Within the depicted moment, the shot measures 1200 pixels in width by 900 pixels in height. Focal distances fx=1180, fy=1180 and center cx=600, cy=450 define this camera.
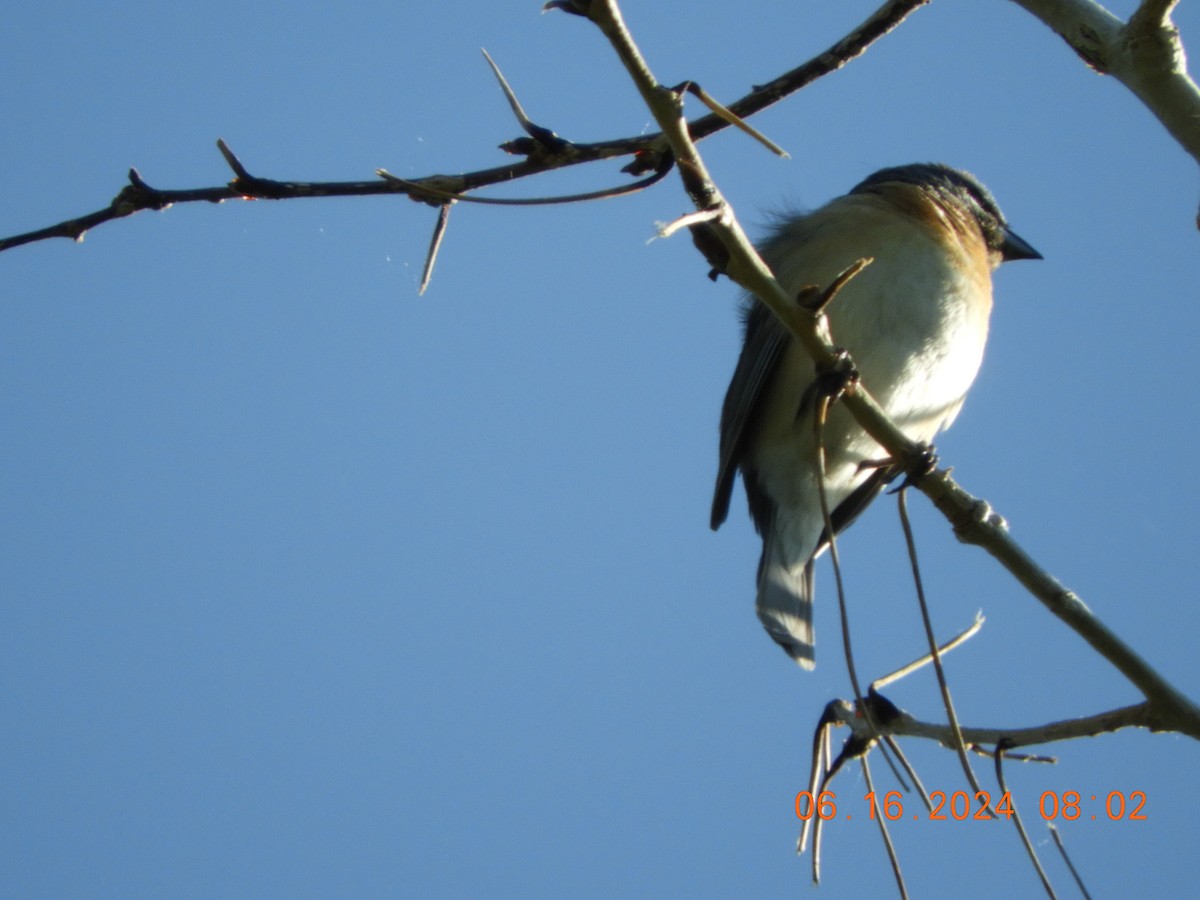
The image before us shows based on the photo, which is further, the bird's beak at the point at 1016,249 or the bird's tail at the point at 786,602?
the bird's beak at the point at 1016,249

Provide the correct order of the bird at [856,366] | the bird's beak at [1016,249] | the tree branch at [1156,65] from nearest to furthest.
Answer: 1. the tree branch at [1156,65]
2. the bird at [856,366]
3. the bird's beak at [1016,249]

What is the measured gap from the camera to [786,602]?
3.92m

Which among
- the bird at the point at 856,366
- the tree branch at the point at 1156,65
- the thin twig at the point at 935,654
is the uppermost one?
the bird at the point at 856,366

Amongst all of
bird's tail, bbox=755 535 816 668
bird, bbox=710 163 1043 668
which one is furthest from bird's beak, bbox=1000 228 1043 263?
bird's tail, bbox=755 535 816 668

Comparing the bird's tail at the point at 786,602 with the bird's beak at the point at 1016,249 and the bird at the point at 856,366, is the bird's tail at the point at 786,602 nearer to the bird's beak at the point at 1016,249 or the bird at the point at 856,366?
the bird at the point at 856,366

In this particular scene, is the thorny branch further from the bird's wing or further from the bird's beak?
the bird's beak

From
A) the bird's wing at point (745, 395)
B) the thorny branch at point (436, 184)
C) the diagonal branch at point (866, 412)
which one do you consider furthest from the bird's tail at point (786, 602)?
the thorny branch at point (436, 184)

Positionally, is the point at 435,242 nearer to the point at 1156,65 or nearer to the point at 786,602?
the point at 1156,65

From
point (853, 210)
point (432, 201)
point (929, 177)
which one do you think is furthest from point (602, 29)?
point (929, 177)

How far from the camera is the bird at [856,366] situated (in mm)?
3959

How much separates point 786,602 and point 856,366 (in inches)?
31.9

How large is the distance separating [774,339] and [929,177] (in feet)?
4.90

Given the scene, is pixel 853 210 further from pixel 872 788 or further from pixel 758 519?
pixel 872 788

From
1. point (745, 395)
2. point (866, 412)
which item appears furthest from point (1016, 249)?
point (866, 412)
